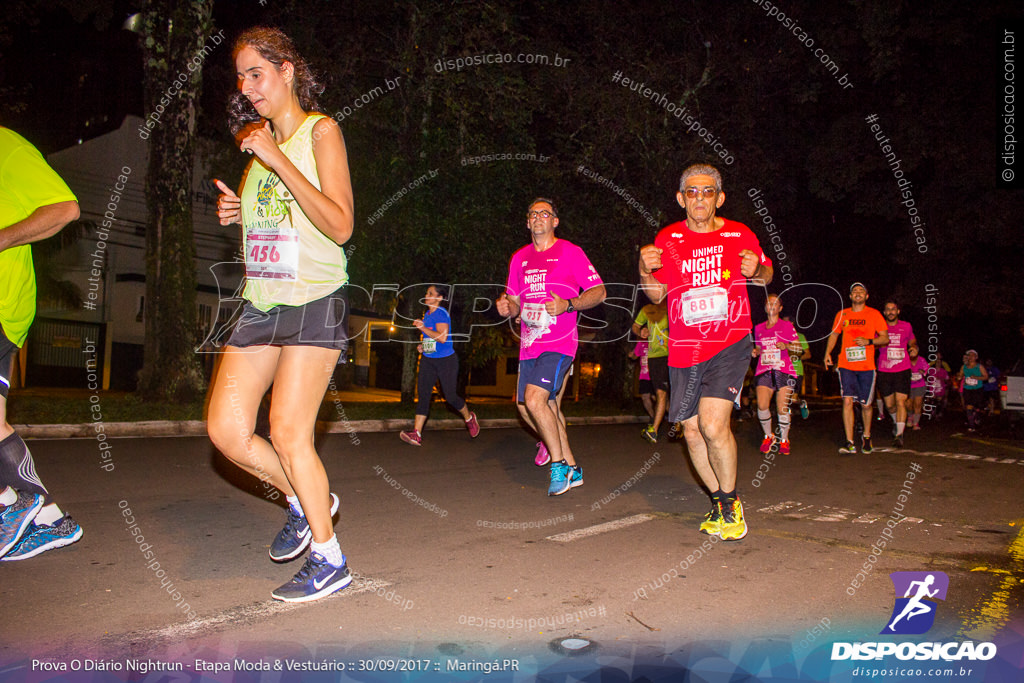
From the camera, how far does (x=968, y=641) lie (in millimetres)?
3031

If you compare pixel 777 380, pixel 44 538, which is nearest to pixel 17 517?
pixel 44 538

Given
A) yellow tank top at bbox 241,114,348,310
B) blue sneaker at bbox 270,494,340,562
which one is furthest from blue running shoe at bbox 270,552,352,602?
yellow tank top at bbox 241,114,348,310

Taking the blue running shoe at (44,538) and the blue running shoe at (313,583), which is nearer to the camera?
the blue running shoe at (313,583)

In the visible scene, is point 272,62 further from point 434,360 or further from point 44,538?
point 434,360

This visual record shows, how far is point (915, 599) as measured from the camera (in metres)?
3.43

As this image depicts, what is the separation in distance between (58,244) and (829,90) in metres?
23.1

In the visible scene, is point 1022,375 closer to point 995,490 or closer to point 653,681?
point 995,490

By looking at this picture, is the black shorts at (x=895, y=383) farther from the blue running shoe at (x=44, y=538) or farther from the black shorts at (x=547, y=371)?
the blue running shoe at (x=44, y=538)

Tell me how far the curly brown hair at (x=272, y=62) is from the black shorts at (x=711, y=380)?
270 centimetres

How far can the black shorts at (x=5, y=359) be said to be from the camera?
3701mm

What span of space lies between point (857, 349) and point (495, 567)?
24.3 feet

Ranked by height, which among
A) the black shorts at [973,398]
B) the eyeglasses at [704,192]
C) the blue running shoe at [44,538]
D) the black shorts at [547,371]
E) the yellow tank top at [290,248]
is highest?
the eyeglasses at [704,192]

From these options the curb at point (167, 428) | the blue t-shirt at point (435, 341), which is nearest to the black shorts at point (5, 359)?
the curb at point (167, 428)

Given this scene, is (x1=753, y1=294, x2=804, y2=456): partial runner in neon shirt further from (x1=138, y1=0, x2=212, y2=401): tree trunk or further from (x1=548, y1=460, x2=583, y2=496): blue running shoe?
(x1=138, y1=0, x2=212, y2=401): tree trunk
